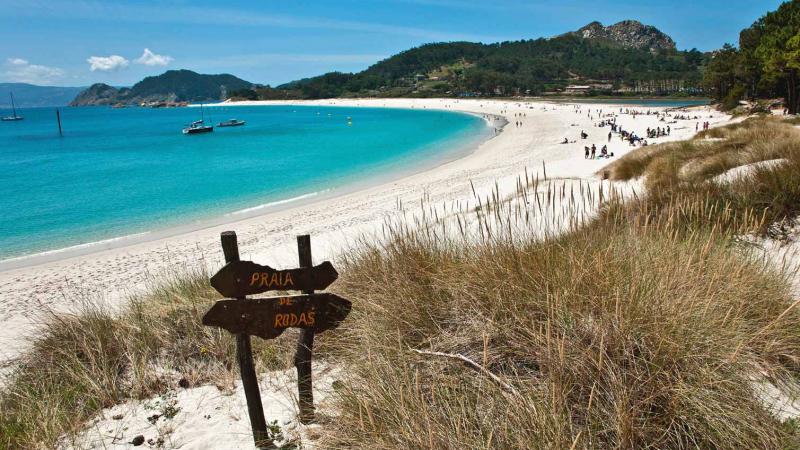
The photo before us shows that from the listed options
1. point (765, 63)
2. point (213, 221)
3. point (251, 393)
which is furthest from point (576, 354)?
point (765, 63)

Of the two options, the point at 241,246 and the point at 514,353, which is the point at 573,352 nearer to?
→ the point at 514,353

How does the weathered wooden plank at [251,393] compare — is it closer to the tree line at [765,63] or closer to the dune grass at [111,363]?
the dune grass at [111,363]

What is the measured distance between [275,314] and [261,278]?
290 millimetres

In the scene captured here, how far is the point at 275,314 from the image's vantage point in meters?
3.36

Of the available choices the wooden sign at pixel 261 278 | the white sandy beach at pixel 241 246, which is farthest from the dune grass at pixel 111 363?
the wooden sign at pixel 261 278

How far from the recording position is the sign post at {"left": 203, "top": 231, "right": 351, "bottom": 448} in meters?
3.23

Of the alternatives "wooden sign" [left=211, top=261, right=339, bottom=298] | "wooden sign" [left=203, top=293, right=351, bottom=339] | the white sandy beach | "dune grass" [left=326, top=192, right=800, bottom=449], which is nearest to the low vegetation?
"dune grass" [left=326, top=192, right=800, bottom=449]

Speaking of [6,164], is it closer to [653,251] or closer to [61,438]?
[61,438]

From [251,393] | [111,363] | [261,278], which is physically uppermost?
[261,278]

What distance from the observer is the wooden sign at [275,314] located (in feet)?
10.7

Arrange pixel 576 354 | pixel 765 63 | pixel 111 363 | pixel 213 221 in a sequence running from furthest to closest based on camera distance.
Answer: pixel 765 63
pixel 213 221
pixel 111 363
pixel 576 354

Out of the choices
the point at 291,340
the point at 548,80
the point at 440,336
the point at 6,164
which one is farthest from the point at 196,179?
the point at 548,80

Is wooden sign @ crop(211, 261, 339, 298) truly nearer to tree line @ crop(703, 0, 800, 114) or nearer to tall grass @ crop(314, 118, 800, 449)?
tall grass @ crop(314, 118, 800, 449)

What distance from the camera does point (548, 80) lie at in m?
189
